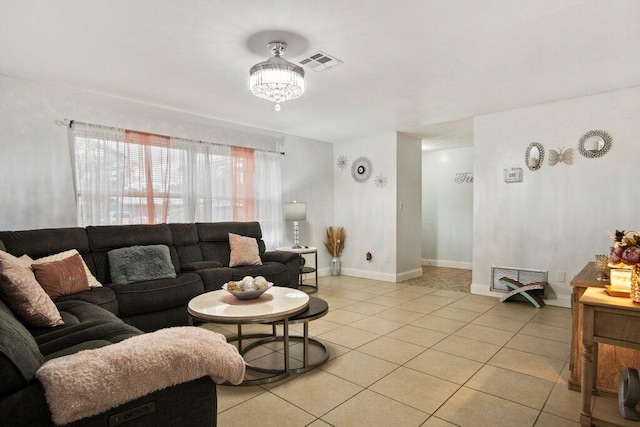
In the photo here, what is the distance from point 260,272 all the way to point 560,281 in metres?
3.47

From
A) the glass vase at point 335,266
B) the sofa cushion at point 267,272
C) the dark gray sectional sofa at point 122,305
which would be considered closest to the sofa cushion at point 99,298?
the dark gray sectional sofa at point 122,305

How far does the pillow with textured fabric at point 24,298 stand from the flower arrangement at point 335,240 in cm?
444

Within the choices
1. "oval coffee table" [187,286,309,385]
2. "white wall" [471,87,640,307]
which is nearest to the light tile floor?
"oval coffee table" [187,286,309,385]

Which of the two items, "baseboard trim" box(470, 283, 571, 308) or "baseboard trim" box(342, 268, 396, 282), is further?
"baseboard trim" box(342, 268, 396, 282)

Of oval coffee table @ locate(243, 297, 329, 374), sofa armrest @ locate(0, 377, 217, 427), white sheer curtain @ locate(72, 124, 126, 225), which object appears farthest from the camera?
→ white sheer curtain @ locate(72, 124, 126, 225)

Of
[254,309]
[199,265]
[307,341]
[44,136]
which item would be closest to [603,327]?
[307,341]

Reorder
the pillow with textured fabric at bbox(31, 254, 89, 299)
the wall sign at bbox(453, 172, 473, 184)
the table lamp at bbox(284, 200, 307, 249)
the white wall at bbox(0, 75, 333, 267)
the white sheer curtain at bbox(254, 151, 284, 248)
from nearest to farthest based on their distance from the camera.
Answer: the pillow with textured fabric at bbox(31, 254, 89, 299)
the white wall at bbox(0, 75, 333, 267)
the white sheer curtain at bbox(254, 151, 284, 248)
the table lamp at bbox(284, 200, 307, 249)
the wall sign at bbox(453, 172, 473, 184)

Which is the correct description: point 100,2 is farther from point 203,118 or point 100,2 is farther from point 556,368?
point 556,368

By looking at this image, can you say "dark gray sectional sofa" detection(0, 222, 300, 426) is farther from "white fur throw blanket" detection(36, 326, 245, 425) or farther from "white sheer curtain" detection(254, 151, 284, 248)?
"white sheer curtain" detection(254, 151, 284, 248)

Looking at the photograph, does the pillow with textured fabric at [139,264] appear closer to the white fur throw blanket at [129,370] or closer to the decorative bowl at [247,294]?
the decorative bowl at [247,294]

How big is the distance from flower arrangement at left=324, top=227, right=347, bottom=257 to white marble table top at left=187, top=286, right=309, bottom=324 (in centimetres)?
335

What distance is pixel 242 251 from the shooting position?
4188 mm

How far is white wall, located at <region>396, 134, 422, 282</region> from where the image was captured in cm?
559

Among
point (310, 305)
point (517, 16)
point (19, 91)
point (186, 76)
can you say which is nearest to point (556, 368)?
point (310, 305)
